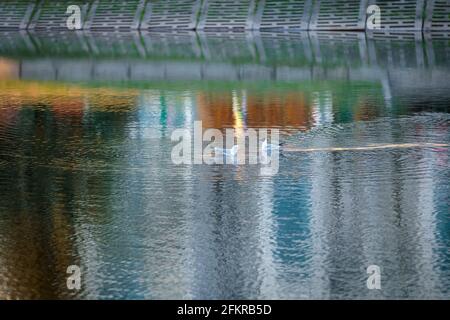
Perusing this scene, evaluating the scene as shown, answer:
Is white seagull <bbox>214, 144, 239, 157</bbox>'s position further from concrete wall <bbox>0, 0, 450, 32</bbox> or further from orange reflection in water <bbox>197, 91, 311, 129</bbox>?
concrete wall <bbox>0, 0, 450, 32</bbox>

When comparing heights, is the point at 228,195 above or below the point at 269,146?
below

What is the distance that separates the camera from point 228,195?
15742mm

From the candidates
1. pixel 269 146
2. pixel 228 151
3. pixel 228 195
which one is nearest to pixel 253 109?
pixel 269 146

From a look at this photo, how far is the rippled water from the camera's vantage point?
11.9 metres

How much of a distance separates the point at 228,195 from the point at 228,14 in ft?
102

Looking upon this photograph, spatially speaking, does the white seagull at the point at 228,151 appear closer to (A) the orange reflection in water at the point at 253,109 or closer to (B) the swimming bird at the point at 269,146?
(B) the swimming bird at the point at 269,146

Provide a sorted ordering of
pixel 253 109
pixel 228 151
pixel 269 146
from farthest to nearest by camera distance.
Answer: pixel 253 109
pixel 269 146
pixel 228 151

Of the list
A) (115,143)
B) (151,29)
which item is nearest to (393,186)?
(115,143)

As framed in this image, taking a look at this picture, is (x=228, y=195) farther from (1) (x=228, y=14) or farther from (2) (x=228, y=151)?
(1) (x=228, y=14)

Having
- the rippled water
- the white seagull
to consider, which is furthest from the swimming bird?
the white seagull

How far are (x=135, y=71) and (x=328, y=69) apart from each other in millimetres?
5108

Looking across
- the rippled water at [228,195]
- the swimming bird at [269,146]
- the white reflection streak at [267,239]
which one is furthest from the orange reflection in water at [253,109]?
the white reflection streak at [267,239]

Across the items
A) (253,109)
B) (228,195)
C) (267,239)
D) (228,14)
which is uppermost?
(228,14)

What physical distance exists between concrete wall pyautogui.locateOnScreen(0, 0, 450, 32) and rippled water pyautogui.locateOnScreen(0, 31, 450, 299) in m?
14.4
